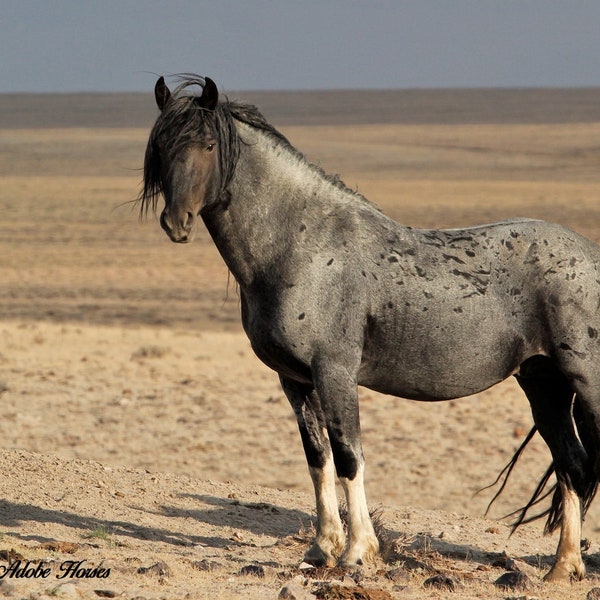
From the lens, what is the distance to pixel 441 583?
6.31 meters

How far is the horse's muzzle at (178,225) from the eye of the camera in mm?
5918

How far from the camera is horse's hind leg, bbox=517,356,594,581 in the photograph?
271 inches

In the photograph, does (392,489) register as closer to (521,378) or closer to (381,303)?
(521,378)

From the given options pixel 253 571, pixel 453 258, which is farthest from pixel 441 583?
pixel 453 258

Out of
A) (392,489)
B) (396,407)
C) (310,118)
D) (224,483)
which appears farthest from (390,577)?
(310,118)

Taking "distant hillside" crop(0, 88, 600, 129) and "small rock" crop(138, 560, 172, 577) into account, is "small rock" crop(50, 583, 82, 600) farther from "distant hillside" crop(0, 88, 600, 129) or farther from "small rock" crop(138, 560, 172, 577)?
"distant hillside" crop(0, 88, 600, 129)

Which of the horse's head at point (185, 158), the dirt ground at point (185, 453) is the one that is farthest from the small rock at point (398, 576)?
the horse's head at point (185, 158)

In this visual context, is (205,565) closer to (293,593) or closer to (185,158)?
(293,593)

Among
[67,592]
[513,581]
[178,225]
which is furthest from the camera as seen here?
[513,581]

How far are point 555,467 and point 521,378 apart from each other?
60 centimetres

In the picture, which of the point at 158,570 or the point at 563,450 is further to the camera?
the point at 563,450

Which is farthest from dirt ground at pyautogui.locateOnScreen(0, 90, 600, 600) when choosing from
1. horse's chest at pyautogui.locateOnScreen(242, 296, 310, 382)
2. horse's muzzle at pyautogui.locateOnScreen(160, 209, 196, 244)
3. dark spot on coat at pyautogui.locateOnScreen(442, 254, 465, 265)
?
dark spot on coat at pyautogui.locateOnScreen(442, 254, 465, 265)

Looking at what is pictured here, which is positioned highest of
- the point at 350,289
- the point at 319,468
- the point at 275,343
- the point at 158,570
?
the point at 350,289

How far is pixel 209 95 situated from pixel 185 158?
382mm
